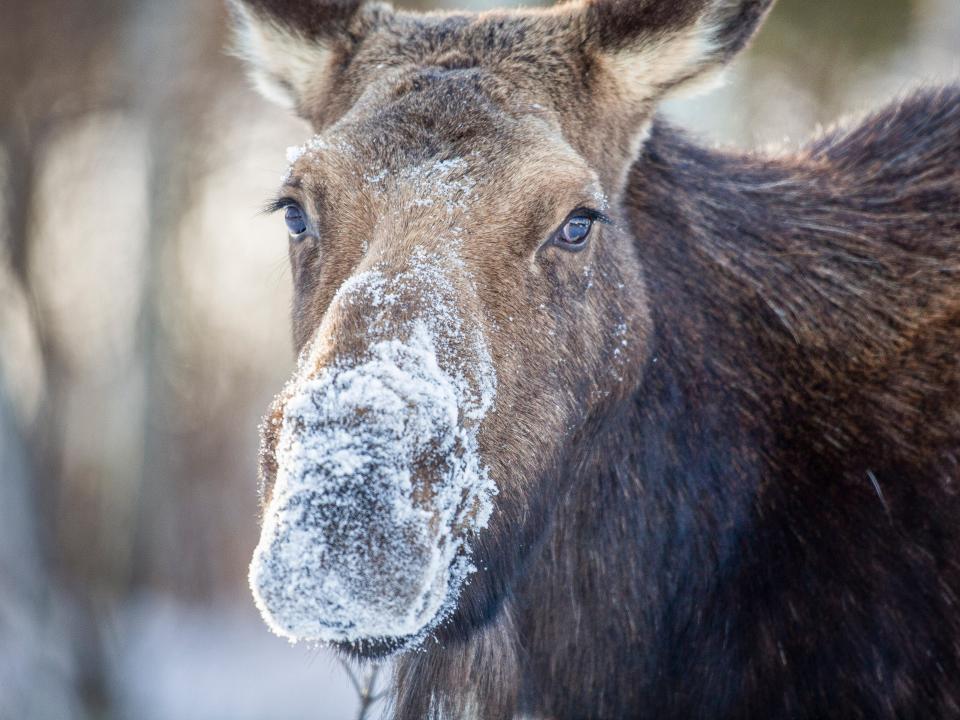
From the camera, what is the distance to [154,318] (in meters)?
10.5

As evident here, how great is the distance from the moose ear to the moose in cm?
1

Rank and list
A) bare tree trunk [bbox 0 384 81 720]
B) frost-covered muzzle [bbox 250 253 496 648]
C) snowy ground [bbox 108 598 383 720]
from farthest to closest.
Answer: snowy ground [bbox 108 598 383 720] < bare tree trunk [bbox 0 384 81 720] < frost-covered muzzle [bbox 250 253 496 648]

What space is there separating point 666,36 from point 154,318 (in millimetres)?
8072

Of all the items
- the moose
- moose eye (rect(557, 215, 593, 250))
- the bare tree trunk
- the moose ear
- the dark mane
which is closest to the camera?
the moose

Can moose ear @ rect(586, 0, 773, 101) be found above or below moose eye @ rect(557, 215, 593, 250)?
above

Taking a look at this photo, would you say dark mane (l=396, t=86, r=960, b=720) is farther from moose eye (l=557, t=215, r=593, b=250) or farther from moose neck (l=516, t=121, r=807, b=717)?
moose eye (l=557, t=215, r=593, b=250)

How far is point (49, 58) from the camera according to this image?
11.2m

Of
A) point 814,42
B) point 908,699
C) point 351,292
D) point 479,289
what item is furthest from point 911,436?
point 814,42

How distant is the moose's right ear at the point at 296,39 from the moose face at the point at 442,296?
0.01m

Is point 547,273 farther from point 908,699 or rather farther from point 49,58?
point 49,58

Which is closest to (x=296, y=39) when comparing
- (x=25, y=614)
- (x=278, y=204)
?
(x=278, y=204)

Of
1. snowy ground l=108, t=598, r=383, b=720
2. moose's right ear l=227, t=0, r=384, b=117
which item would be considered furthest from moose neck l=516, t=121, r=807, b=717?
snowy ground l=108, t=598, r=383, b=720

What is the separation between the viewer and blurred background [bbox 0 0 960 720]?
9180 mm

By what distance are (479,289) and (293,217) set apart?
829 mm
